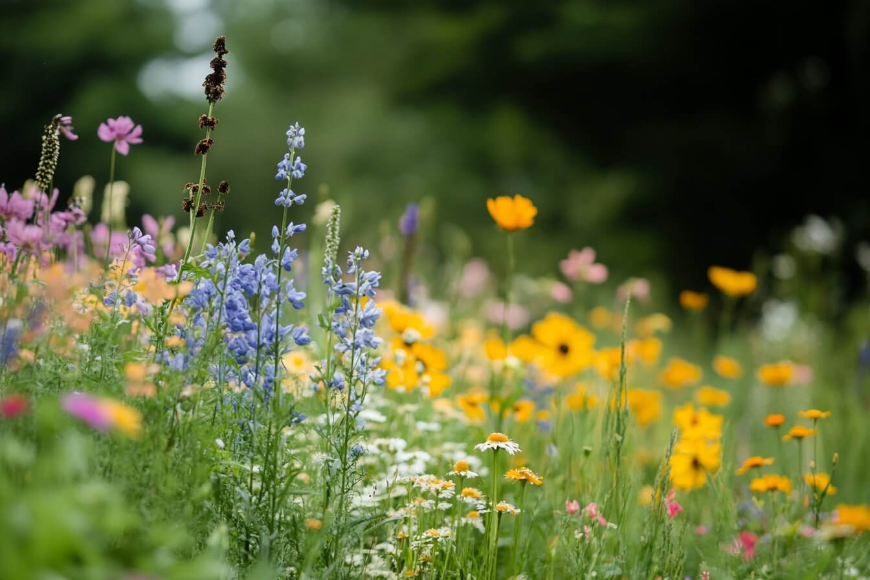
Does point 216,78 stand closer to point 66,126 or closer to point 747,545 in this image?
point 66,126

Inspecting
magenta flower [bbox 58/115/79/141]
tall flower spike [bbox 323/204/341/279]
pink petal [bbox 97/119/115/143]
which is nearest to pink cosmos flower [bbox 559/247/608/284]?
tall flower spike [bbox 323/204/341/279]

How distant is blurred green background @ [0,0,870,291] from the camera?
7664mm

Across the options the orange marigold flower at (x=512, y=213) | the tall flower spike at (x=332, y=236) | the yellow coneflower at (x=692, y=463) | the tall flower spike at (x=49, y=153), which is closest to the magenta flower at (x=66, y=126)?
the tall flower spike at (x=49, y=153)

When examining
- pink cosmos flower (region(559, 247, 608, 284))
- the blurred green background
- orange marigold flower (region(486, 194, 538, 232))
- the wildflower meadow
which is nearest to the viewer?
the wildflower meadow

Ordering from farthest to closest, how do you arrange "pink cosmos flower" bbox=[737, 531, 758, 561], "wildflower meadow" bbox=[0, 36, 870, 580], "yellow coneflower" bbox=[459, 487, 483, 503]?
1. "pink cosmos flower" bbox=[737, 531, 758, 561]
2. "yellow coneflower" bbox=[459, 487, 483, 503]
3. "wildflower meadow" bbox=[0, 36, 870, 580]

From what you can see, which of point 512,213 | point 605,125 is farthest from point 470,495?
point 605,125

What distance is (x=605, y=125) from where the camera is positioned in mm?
8109

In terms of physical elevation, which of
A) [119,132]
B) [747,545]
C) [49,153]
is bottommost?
[747,545]

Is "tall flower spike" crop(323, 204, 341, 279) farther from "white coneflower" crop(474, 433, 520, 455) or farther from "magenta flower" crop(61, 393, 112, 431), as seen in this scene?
"magenta flower" crop(61, 393, 112, 431)

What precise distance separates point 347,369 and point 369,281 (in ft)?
0.72

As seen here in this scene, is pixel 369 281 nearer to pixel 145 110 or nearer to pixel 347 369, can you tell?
pixel 347 369

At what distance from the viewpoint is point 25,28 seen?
387 inches

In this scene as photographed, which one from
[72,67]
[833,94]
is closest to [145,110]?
[72,67]

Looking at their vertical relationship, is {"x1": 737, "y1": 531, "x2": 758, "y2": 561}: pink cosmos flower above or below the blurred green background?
below
